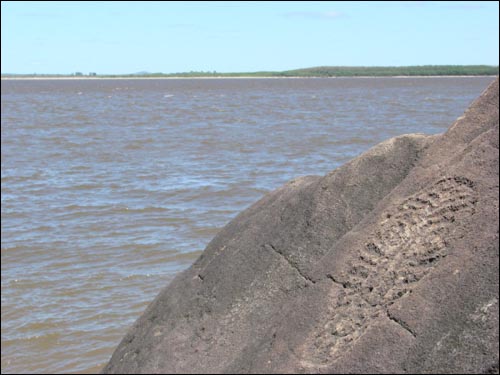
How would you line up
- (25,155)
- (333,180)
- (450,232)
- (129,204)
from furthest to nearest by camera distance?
(25,155), (129,204), (333,180), (450,232)

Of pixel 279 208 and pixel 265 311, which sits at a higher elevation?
pixel 279 208

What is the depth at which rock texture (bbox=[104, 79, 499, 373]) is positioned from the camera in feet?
9.69

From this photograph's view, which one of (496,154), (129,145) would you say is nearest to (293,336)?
(496,154)

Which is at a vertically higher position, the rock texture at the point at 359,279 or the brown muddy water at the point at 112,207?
the rock texture at the point at 359,279

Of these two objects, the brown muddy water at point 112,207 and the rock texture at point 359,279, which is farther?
the brown muddy water at point 112,207

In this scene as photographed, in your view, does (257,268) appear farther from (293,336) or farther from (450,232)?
(450,232)

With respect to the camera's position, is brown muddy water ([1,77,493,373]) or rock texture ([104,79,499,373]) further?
brown muddy water ([1,77,493,373])

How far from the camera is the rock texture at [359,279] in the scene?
2.95m

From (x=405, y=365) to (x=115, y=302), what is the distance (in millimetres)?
6651

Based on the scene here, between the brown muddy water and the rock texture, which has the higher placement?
the rock texture

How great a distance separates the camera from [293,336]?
11.0 feet

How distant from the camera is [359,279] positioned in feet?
11.2

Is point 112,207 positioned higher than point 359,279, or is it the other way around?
point 359,279

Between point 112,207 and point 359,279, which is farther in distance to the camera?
point 112,207
